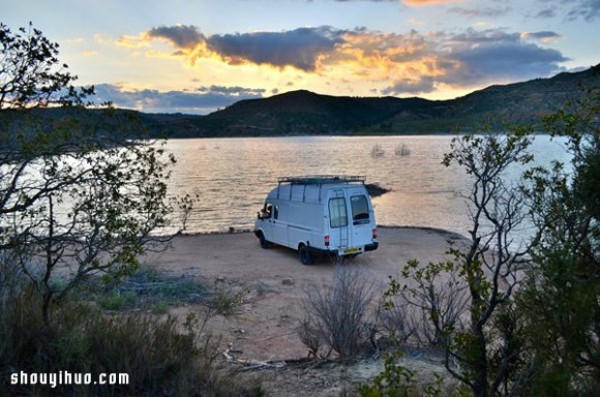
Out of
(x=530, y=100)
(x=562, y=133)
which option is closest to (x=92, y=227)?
(x=562, y=133)

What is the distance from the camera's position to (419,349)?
7824 millimetres

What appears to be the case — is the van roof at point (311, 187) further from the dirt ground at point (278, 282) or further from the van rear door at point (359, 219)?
the dirt ground at point (278, 282)

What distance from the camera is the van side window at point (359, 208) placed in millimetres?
15406

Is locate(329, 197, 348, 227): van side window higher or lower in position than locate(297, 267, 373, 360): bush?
higher

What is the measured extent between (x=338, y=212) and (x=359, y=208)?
2.45 ft

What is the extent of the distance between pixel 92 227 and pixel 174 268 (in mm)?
10663

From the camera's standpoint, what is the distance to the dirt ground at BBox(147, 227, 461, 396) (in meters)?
6.63

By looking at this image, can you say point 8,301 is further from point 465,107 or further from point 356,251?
point 465,107

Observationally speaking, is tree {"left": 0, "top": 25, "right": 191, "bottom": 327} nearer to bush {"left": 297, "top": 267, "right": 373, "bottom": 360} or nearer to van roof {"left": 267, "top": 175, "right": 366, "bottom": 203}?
bush {"left": 297, "top": 267, "right": 373, "bottom": 360}

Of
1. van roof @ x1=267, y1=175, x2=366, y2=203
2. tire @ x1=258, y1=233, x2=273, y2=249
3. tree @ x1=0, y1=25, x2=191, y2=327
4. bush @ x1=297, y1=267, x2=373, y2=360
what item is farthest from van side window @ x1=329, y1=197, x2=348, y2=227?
tree @ x1=0, y1=25, x2=191, y2=327

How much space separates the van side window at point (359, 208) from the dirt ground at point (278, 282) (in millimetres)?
1588

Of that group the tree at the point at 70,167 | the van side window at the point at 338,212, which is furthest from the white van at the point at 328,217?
the tree at the point at 70,167

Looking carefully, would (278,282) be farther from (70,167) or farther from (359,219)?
(70,167)

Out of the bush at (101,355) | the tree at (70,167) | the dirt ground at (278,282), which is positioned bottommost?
the dirt ground at (278,282)
